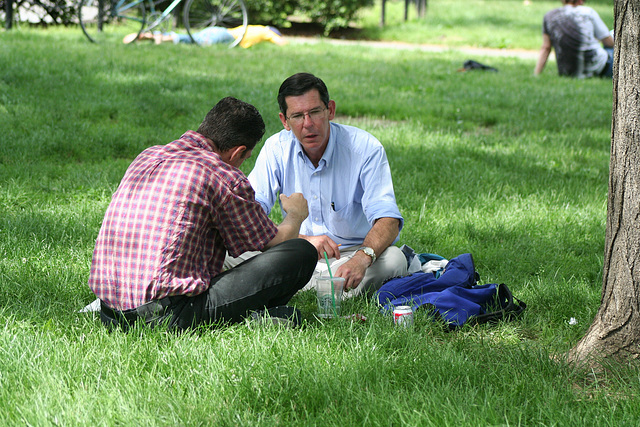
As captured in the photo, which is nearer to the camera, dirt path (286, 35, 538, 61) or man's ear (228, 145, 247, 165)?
man's ear (228, 145, 247, 165)

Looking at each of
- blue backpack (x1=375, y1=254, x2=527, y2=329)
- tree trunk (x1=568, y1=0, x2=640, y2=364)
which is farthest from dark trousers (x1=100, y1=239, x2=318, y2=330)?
tree trunk (x1=568, y1=0, x2=640, y2=364)

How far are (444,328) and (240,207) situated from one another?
4.08 feet

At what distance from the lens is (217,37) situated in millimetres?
14031

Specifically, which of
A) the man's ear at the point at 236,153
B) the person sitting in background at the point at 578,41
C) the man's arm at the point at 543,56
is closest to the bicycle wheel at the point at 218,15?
the man's arm at the point at 543,56

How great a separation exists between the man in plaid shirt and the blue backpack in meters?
0.69

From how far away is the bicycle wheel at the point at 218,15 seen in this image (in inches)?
563

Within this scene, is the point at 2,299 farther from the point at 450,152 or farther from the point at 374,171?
the point at 450,152

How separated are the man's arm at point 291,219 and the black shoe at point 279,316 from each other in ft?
1.08

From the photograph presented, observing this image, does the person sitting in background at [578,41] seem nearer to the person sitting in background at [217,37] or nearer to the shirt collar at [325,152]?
the person sitting in background at [217,37]

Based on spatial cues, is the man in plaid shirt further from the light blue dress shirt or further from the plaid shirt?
the light blue dress shirt

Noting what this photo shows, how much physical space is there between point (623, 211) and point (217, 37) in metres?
12.0

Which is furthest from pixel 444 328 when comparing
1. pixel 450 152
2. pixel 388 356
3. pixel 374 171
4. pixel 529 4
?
pixel 529 4

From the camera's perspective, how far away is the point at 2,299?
12.5 feet

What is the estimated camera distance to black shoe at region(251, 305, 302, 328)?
3.45 m
